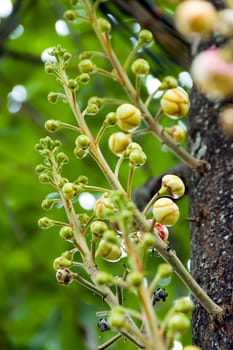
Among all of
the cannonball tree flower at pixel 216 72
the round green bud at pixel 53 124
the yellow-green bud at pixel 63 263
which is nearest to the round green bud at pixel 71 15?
the round green bud at pixel 53 124

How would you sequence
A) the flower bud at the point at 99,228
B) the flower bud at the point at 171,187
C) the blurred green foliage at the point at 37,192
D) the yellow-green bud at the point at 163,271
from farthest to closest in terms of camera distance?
1. the blurred green foliage at the point at 37,192
2. the flower bud at the point at 171,187
3. the flower bud at the point at 99,228
4. the yellow-green bud at the point at 163,271

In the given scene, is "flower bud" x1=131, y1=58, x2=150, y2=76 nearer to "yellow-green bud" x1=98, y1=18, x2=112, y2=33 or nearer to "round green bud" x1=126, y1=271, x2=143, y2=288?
"yellow-green bud" x1=98, y1=18, x2=112, y2=33

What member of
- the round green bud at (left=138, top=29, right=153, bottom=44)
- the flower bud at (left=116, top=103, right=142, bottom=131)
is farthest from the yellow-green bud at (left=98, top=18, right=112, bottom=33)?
the flower bud at (left=116, top=103, right=142, bottom=131)

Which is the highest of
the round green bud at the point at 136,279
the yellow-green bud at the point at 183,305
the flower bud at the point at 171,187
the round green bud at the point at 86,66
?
the round green bud at the point at 136,279

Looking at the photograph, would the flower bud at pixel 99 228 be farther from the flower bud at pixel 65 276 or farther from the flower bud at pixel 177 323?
the flower bud at pixel 177 323

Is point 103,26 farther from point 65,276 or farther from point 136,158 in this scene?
point 65,276
